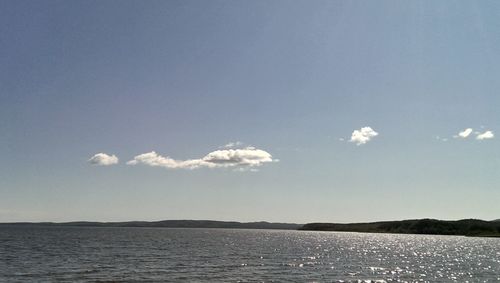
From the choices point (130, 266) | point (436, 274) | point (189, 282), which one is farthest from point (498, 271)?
point (130, 266)

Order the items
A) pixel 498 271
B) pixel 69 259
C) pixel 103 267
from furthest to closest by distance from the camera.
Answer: pixel 69 259
pixel 498 271
pixel 103 267

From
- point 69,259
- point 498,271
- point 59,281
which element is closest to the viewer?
point 59,281

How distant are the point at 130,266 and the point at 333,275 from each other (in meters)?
26.9

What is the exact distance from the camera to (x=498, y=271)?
67.6 metres

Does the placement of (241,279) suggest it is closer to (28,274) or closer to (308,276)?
(308,276)

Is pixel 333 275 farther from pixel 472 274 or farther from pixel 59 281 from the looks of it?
pixel 59 281

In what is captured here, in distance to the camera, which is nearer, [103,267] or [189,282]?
[189,282]

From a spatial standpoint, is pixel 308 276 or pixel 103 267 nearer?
pixel 308 276

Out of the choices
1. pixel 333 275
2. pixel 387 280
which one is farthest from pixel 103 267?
pixel 387 280

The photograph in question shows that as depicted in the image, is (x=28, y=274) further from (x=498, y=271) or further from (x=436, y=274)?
(x=498, y=271)

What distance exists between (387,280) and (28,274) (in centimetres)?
4116

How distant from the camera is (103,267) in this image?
61.5m

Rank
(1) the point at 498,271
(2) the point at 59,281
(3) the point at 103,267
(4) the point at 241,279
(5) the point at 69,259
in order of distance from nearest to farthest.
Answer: (2) the point at 59,281 < (4) the point at 241,279 < (3) the point at 103,267 < (1) the point at 498,271 < (5) the point at 69,259

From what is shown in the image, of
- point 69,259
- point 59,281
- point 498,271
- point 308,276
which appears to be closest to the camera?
point 59,281
